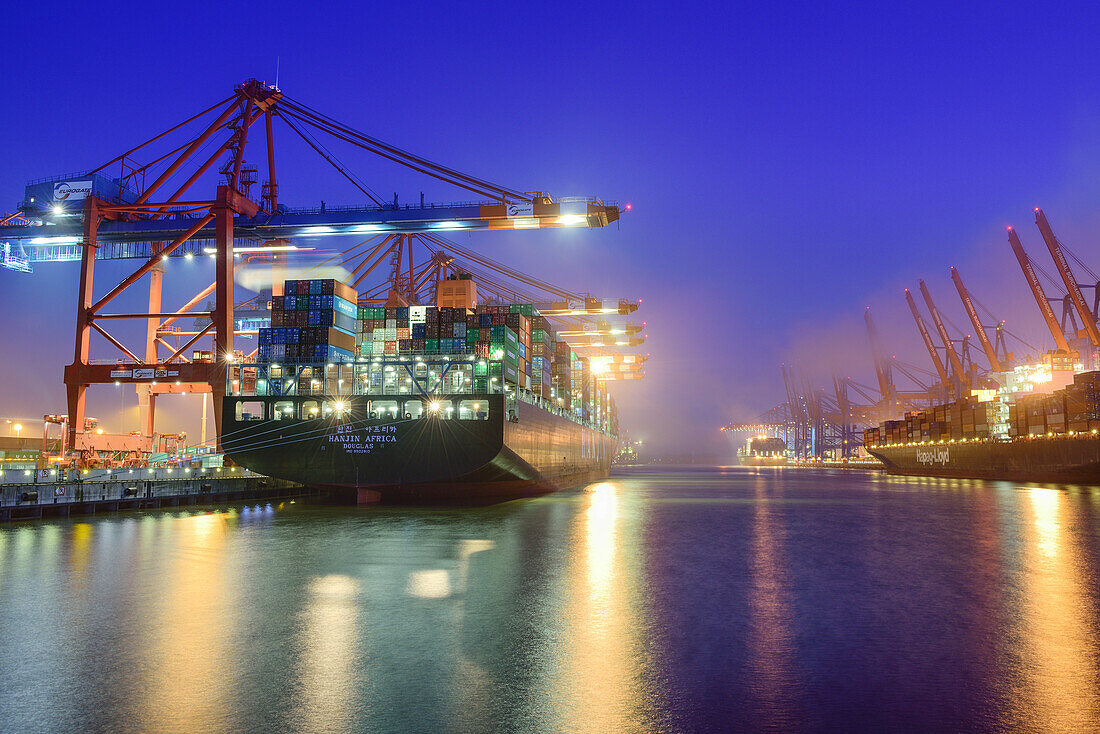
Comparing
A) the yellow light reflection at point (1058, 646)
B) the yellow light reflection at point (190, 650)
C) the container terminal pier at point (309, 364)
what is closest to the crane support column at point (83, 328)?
the container terminal pier at point (309, 364)

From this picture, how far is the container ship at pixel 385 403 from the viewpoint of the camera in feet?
104

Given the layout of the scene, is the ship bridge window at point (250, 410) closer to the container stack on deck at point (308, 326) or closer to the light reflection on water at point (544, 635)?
the container stack on deck at point (308, 326)

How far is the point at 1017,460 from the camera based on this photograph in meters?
67.1

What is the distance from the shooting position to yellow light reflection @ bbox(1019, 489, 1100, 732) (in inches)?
241

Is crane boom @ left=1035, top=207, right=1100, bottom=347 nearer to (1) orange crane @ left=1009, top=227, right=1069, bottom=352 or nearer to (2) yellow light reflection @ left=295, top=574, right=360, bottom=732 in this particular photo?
(1) orange crane @ left=1009, top=227, right=1069, bottom=352

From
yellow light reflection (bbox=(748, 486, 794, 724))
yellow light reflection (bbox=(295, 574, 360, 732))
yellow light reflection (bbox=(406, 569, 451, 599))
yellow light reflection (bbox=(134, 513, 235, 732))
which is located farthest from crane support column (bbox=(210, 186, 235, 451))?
yellow light reflection (bbox=(748, 486, 794, 724))

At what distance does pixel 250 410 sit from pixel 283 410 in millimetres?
1663

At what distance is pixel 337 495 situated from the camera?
39.1m

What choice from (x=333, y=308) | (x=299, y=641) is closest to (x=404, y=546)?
(x=299, y=641)

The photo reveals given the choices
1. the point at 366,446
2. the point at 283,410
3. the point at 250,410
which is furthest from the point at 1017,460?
the point at 250,410

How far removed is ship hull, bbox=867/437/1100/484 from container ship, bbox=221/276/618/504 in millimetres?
45895

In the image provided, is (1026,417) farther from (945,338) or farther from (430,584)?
(430,584)

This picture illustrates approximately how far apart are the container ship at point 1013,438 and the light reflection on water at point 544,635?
4847cm

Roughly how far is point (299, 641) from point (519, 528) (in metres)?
14.4
